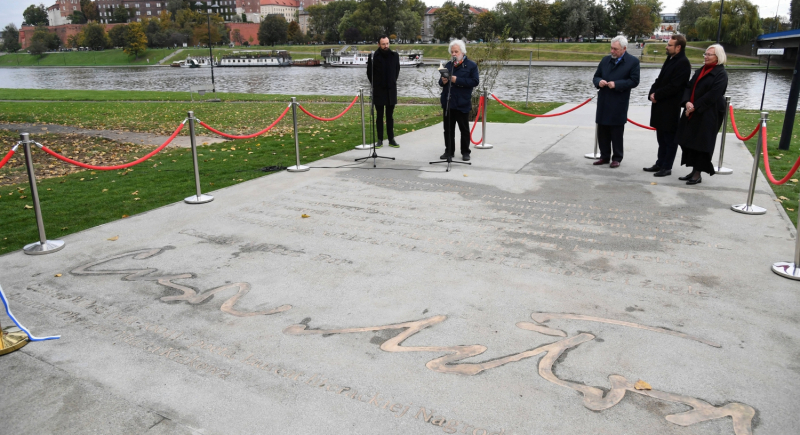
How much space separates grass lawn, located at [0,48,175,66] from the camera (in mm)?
123812

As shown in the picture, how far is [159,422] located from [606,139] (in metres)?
8.50

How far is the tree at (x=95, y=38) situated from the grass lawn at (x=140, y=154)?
13827 cm

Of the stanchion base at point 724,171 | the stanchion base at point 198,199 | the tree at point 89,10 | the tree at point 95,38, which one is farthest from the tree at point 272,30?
the stanchion base at point 724,171

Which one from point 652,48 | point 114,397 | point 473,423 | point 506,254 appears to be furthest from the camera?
point 652,48

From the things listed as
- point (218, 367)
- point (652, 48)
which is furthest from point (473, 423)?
point (652, 48)

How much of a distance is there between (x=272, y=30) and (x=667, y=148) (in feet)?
472

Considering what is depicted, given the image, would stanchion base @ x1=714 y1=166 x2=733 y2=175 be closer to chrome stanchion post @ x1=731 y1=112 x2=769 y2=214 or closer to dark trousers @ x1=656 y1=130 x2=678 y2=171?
dark trousers @ x1=656 y1=130 x2=678 y2=171

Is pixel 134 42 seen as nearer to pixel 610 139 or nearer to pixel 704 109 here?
pixel 610 139

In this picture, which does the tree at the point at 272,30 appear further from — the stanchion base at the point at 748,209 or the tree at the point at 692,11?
the stanchion base at the point at 748,209

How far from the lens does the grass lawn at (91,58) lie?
124 meters

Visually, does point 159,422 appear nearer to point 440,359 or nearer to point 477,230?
point 440,359

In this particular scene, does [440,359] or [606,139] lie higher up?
[606,139]

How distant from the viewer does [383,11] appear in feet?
449
